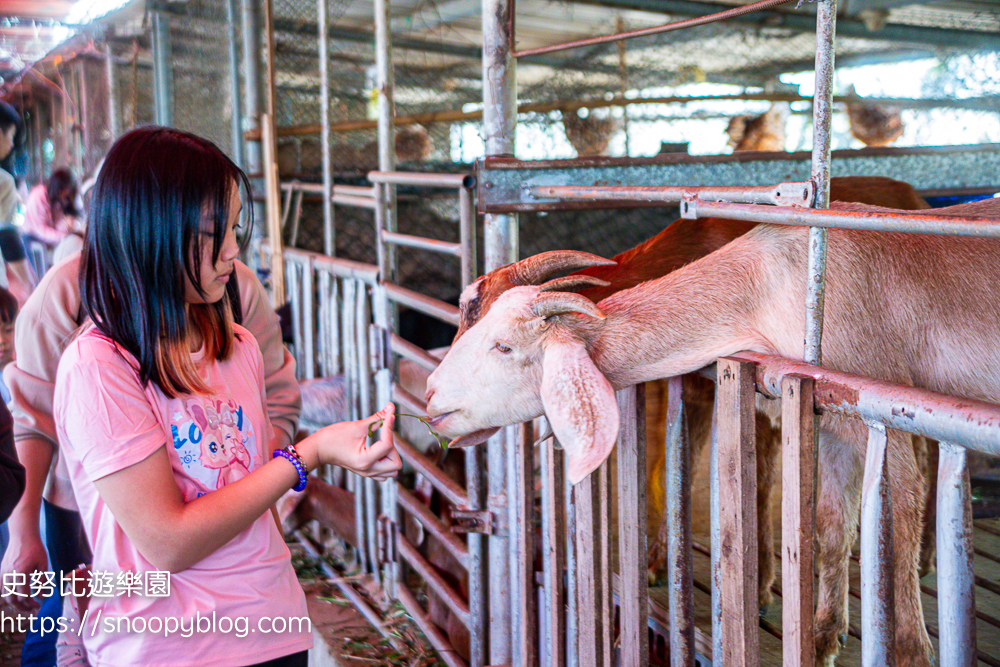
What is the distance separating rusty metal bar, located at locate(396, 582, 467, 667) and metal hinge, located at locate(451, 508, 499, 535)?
62 centimetres

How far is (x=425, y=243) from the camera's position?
3.16 metres

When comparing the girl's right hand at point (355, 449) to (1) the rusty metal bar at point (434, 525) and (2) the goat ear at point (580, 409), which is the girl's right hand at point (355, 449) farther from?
(1) the rusty metal bar at point (434, 525)

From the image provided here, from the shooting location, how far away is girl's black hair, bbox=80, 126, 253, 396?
156 cm

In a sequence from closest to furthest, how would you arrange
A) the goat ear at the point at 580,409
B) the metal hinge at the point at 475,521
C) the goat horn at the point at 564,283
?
the goat ear at the point at 580,409 < the goat horn at the point at 564,283 < the metal hinge at the point at 475,521

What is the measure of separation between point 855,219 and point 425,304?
1.85 metres

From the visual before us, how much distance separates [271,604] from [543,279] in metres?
1.06

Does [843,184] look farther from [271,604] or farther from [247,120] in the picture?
[247,120]

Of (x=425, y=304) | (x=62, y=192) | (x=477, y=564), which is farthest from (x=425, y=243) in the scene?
(x=62, y=192)

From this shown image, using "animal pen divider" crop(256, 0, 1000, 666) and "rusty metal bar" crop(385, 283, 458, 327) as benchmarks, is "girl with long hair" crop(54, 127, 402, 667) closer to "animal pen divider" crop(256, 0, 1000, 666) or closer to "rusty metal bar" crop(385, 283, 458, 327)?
"animal pen divider" crop(256, 0, 1000, 666)

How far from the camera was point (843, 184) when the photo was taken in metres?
3.53

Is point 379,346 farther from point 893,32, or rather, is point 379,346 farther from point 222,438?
point 893,32

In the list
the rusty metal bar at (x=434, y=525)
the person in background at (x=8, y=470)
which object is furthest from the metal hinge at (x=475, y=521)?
the person in background at (x=8, y=470)

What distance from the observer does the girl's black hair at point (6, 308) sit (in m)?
2.99

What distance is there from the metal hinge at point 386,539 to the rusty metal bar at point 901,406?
2372 mm
